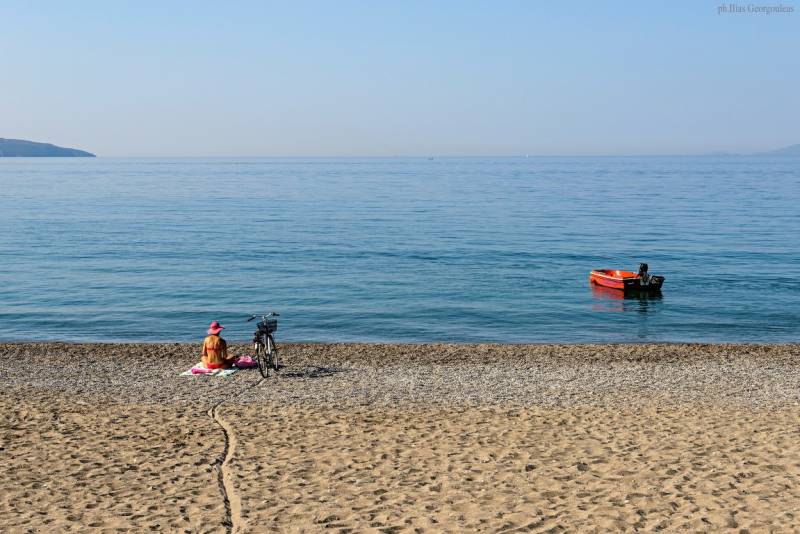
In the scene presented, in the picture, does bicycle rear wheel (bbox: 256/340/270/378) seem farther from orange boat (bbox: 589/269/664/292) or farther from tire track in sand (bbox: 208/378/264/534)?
orange boat (bbox: 589/269/664/292)

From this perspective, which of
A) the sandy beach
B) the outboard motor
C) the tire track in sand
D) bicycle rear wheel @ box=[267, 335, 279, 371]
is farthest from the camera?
the outboard motor

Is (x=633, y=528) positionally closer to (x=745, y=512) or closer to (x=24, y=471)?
(x=745, y=512)

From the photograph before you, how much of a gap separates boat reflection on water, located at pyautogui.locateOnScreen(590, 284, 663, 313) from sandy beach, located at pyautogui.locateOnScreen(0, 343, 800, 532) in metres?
13.1

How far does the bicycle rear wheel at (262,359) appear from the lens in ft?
66.3

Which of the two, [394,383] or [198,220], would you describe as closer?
[394,383]

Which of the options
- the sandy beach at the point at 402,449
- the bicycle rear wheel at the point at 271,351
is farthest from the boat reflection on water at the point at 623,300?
the bicycle rear wheel at the point at 271,351

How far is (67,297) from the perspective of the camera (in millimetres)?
37156

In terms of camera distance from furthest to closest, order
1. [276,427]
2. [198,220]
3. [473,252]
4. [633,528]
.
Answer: [198,220], [473,252], [276,427], [633,528]

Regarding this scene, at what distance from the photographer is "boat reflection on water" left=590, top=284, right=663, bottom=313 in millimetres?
35812

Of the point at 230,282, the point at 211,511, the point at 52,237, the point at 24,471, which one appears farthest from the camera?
the point at 52,237

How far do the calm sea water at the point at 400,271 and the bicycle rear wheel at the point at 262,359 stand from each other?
28.8ft

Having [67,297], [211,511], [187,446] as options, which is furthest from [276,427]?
[67,297]

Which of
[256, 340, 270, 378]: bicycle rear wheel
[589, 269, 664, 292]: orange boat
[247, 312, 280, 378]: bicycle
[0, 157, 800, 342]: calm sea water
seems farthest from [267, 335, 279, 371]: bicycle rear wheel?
[589, 269, 664, 292]: orange boat

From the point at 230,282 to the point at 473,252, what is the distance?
17.7 metres
